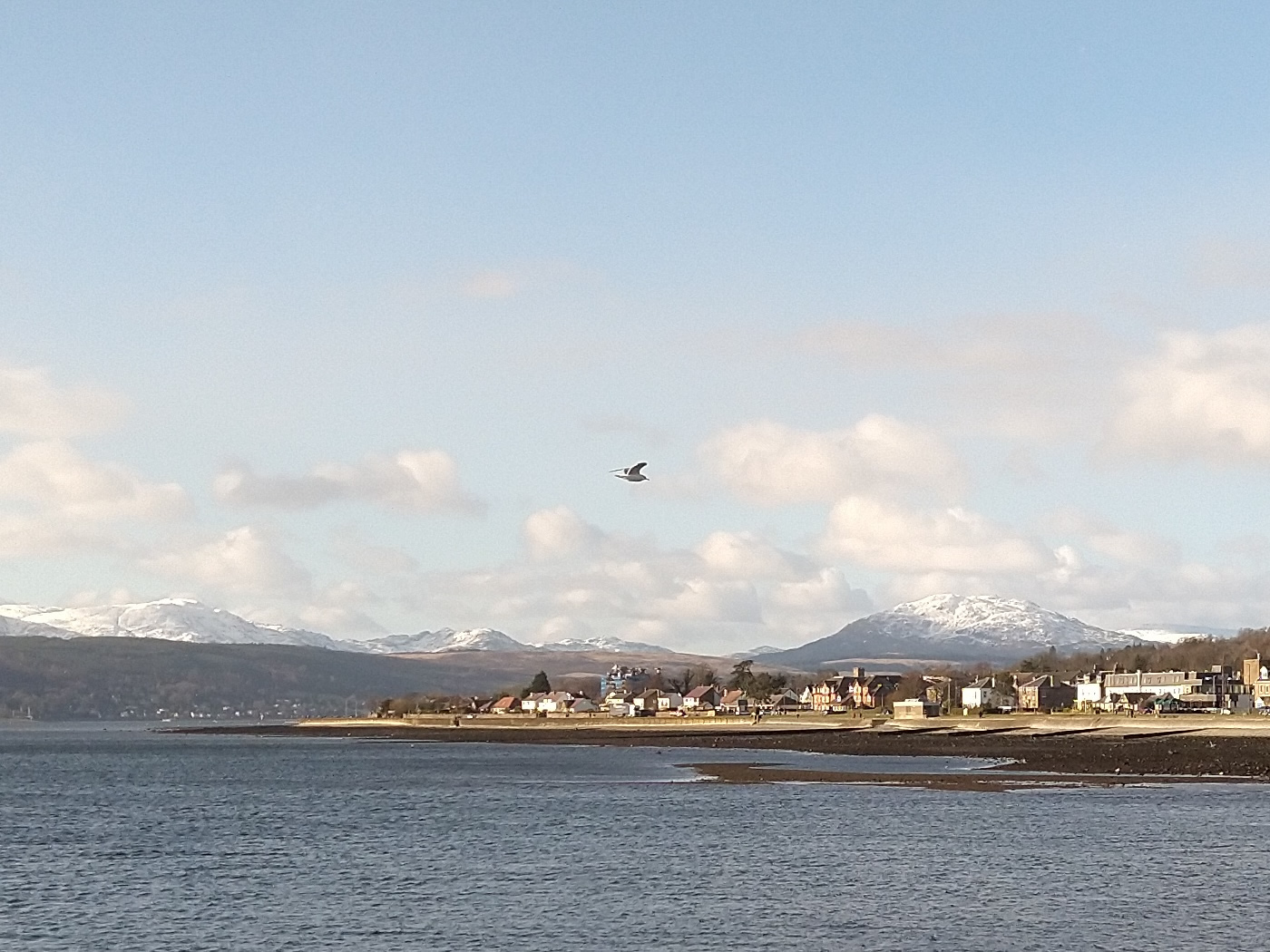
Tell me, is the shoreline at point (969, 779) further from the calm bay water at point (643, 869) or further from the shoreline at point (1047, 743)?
the calm bay water at point (643, 869)

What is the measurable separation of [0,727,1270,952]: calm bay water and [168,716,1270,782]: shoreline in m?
18.8

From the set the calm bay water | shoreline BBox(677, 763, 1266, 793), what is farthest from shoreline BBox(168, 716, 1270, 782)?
the calm bay water

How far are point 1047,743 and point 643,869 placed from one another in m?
95.0

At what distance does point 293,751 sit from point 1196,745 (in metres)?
92.0

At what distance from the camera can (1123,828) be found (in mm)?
61500

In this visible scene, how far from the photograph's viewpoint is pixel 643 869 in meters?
52.2

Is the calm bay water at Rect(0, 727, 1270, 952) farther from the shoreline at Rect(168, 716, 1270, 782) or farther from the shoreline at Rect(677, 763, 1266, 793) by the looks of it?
the shoreline at Rect(168, 716, 1270, 782)

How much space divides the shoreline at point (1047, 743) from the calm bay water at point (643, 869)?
1880 cm

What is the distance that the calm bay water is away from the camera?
3994 centimetres

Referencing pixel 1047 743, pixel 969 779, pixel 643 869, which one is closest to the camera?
pixel 643 869

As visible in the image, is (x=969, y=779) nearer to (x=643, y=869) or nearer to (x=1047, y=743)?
(x=643, y=869)

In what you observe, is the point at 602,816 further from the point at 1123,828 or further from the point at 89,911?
the point at 89,911

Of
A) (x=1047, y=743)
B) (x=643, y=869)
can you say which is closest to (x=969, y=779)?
(x=643, y=869)

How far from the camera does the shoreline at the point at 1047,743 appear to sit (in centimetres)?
10000
